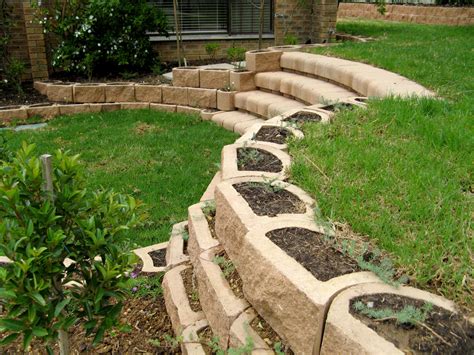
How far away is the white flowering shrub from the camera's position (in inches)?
313

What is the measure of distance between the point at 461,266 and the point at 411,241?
8.5 inches

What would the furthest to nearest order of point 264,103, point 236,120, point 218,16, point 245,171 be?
point 218,16, point 236,120, point 264,103, point 245,171

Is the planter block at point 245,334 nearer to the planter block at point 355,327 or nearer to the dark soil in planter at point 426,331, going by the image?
the planter block at point 355,327

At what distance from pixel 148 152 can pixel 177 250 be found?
2706 millimetres

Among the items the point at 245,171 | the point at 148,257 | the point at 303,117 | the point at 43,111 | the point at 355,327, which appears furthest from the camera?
the point at 43,111

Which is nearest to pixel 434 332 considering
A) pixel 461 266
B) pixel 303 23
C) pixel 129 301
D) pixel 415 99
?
pixel 461 266

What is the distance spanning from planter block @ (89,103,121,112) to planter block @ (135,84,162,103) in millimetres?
348

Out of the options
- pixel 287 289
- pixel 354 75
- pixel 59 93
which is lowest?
pixel 59 93

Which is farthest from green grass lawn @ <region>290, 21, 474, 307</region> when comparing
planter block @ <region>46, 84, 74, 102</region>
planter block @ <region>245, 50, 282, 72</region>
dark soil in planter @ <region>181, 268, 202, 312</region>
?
planter block @ <region>46, 84, 74, 102</region>

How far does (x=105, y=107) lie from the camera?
7.49 m

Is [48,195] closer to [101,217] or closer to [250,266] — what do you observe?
[101,217]

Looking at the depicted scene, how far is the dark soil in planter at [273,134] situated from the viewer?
3392 millimetres

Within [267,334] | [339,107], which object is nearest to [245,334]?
[267,334]

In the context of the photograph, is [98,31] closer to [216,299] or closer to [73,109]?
[73,109]
